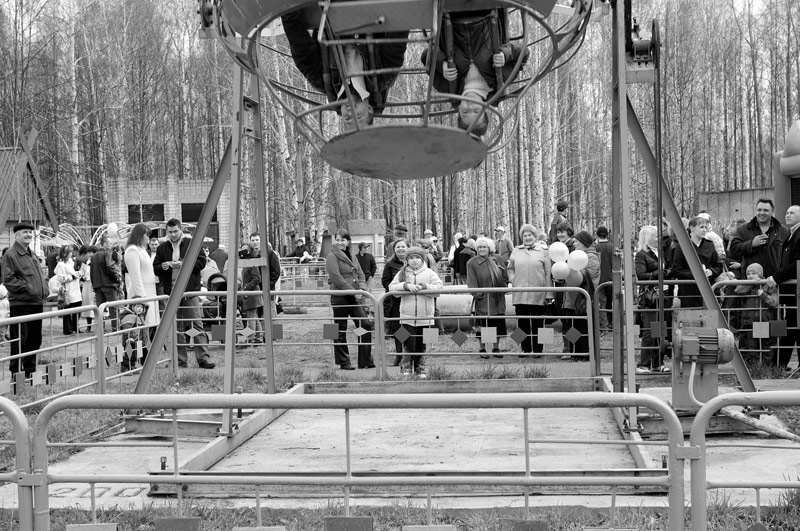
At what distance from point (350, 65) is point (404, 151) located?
1.81 ft

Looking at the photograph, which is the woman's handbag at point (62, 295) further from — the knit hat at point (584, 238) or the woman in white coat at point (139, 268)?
the knit hat at point (584, 238)

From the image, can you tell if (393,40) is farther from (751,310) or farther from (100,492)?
(751,310)

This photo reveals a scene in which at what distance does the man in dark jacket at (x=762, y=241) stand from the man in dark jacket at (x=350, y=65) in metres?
7.05

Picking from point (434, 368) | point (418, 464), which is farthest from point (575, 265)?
point (418, 464)

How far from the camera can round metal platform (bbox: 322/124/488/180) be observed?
415 cm

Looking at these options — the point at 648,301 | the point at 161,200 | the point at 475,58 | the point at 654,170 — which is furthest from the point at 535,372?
the point at 161,200

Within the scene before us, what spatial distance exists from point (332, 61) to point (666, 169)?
1652 inches

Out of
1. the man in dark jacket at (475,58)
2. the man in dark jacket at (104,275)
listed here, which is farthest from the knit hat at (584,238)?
the man in dark jacket at (475,58)

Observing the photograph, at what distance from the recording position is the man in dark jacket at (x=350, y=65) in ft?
14.9

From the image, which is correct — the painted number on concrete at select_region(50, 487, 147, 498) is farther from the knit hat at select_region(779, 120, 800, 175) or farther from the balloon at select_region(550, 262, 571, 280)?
the knit hat at select_region(779, 120, 800, 175)

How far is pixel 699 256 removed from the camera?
1081cm

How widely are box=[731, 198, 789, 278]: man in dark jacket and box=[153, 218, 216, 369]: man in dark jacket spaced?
6915 mm

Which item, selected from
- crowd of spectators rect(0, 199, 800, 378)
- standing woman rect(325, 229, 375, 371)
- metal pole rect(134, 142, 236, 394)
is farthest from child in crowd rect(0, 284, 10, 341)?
metal pole rect(134, 142, 236, 394)

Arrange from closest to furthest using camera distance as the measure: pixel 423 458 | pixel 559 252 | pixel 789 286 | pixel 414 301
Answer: pixel 423 458, pixel 789 286, pixel 414 301, pixel 559 252
